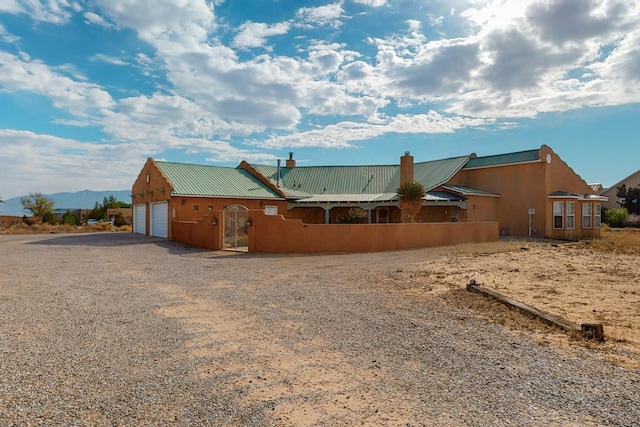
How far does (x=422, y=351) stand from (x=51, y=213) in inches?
2456

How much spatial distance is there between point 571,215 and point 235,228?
2083cm

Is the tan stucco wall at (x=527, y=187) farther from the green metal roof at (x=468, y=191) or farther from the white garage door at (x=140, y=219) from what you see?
the white garage door at (x=140, y=219)

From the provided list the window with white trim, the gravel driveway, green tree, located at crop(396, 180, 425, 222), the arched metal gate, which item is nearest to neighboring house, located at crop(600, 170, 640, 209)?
green tree, located at crop(396, 180, 425, 222)

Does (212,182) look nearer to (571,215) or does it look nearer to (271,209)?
(271,209)

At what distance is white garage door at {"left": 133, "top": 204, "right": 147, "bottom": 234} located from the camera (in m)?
31.8

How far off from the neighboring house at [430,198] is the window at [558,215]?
2.4 inches

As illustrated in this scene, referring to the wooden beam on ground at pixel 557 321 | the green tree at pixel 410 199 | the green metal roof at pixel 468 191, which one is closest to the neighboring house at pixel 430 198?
the green metal roof at pixel 468 191

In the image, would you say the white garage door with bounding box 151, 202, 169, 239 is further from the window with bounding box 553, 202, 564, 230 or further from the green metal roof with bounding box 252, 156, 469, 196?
the window with bounding box 553, 202, 564, 230

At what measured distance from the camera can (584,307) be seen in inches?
324

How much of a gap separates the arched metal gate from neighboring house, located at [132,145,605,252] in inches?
74.9

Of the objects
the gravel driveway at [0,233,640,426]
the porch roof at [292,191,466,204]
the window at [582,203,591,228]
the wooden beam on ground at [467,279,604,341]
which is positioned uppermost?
the porch roof at [292,191,466,204]

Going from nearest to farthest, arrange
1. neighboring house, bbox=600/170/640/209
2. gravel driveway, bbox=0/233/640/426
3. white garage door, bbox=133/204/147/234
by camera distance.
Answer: gravel driveway, bbox=0/233/640/426
white garage door, bbox=133/204/147/234
neighboring house, bbox=600/170/640/209

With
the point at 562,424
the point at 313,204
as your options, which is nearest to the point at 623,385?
the point at 562,424

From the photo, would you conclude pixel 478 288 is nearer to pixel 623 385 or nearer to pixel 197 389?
pixel 623 385
